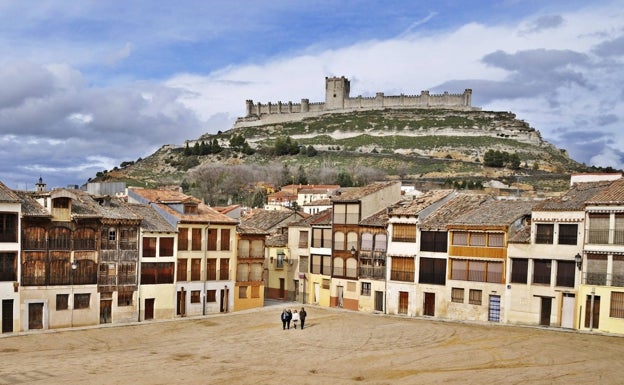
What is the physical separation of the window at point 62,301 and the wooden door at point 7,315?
10.4 ft

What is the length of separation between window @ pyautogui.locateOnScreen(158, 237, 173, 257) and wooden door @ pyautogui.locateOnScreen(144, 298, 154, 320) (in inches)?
132

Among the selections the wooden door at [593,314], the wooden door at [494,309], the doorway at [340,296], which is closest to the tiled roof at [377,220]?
the doorway at [340,296]

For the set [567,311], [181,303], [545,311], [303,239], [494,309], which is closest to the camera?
[567,311]

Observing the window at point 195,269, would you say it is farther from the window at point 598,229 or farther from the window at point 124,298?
the window at point 598,229

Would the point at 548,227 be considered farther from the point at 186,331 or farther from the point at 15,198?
the point at 15,198

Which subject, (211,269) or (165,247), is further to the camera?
(211,269)

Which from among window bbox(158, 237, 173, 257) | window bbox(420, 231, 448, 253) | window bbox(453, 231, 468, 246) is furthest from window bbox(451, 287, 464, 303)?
window bbox(158, 237, 173, 257)

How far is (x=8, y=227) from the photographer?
48.2 meters

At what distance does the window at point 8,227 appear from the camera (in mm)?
47969

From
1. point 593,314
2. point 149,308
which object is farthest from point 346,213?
point 593,314

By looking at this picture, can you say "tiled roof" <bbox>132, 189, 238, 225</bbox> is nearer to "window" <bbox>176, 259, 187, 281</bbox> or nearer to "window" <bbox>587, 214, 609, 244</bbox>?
"window" <bbox>176, 259, 187, 281</bbox>

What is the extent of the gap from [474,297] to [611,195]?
1242cm

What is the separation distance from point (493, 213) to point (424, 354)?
19.2 meters

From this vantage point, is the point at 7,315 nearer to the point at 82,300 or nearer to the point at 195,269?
the point at 82,300
